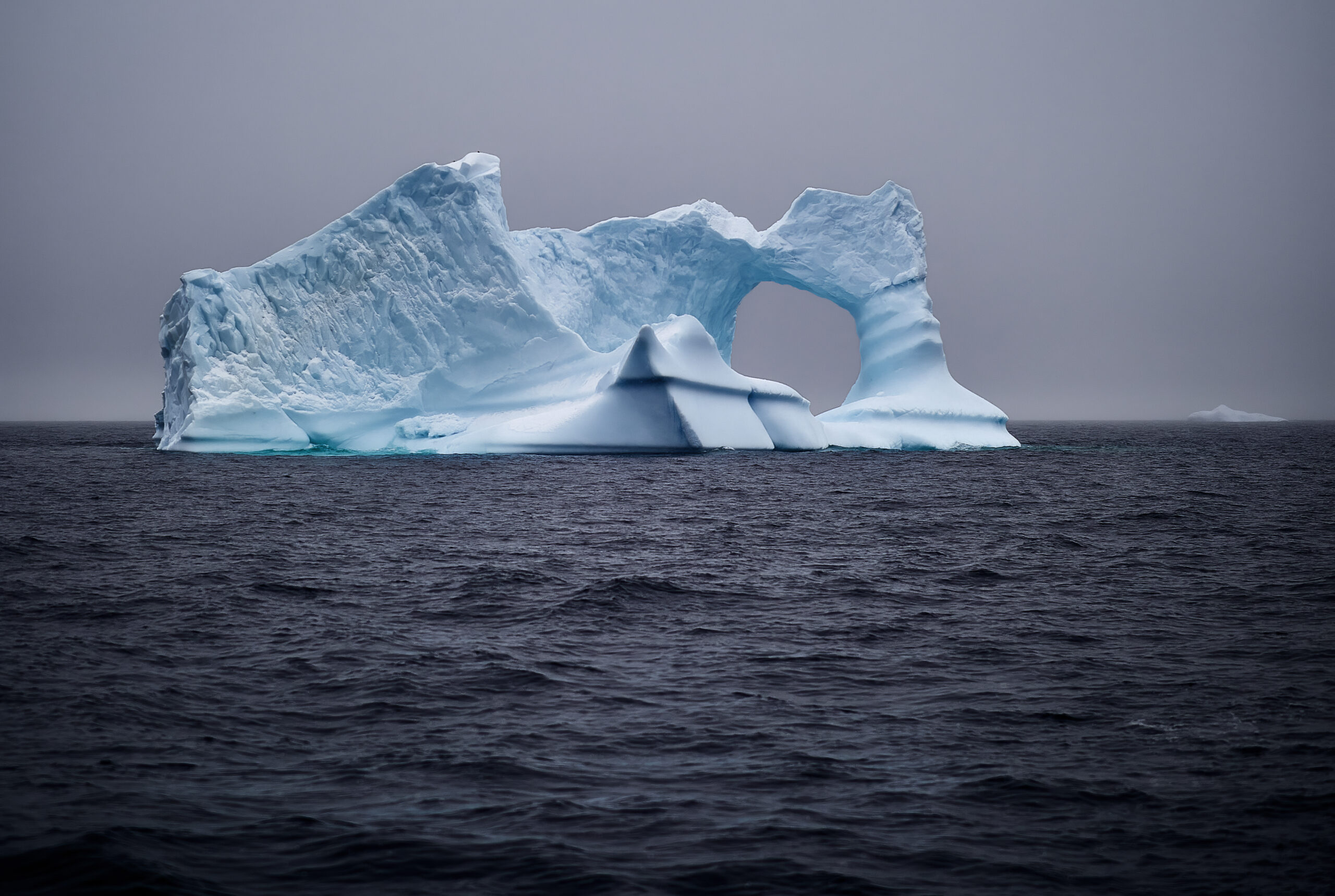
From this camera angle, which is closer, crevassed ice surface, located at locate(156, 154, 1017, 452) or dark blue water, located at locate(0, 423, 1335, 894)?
dark blue water, located at locate(0, 423, 1335, 894)

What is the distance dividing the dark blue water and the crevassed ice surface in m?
12.9

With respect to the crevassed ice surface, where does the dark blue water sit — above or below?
below

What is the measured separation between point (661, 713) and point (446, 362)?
21.8 meters

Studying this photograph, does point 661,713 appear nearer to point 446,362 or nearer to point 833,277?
point 446,362

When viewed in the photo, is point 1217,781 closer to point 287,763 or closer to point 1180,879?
point 1180,879

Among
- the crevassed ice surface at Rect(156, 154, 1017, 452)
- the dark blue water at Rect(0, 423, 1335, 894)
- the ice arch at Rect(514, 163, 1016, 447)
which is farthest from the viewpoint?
the ice arch at Rect(514, 163, 1016, 447)

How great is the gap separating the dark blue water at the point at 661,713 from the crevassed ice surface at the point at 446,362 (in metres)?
12.9

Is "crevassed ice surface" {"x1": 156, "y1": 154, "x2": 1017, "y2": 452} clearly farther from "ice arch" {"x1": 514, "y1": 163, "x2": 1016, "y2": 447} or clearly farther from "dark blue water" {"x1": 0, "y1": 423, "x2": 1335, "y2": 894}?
"dark blue water" {"x1": 0, "y1": 423, "x2": 1335, "y2": 894}

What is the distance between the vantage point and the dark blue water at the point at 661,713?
133 inches

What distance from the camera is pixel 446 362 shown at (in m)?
25.7

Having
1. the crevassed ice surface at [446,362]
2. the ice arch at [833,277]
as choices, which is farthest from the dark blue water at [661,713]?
the ice arch at [833,277]

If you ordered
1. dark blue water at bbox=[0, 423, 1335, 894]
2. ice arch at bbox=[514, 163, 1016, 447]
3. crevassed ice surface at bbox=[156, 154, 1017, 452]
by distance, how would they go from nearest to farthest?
dark blue water at bbox=[0, 423, 1335, 894] → crevassed ice surface at bbox=[156, 154, 1017, 452] → ice arch at bbox=[514, 163, 1016, 447]

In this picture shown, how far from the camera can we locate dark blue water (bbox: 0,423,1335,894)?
3.38 meters

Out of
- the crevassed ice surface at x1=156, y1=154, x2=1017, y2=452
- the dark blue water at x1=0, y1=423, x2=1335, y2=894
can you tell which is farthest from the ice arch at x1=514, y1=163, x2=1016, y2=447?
the dark blue water at x1=0, y1=423, x2=1335, y2=894
